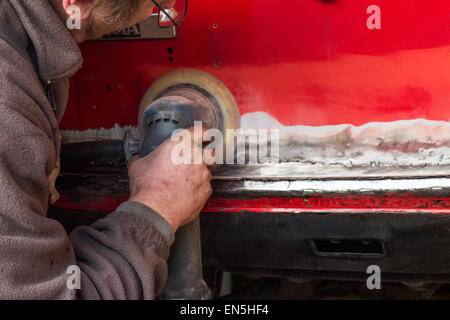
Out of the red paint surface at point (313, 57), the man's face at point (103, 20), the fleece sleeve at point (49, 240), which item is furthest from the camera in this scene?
the red paint surface at point (313, 57)

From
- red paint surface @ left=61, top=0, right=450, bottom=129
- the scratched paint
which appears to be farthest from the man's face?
the scratched paint

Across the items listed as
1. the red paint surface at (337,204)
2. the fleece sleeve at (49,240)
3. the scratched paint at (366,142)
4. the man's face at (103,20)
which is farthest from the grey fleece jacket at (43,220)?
the scratched paint at (366,142)

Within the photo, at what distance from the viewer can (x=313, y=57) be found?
4.79ft

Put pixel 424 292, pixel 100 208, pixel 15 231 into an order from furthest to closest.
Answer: pixel 424 292, pixel 100 208, pixel 15 231

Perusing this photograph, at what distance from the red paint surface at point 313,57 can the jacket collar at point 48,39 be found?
452mm

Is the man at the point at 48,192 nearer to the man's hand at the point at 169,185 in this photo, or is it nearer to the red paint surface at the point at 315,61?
the man's hand at the point at 169,185

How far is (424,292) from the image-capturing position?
7.82 ft

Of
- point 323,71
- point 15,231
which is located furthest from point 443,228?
point 15,231

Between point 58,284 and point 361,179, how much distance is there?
0.89 m

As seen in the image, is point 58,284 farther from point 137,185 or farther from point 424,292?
point 424,292

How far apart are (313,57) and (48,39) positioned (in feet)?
2.44

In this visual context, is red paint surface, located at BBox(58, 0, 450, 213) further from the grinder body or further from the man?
the man

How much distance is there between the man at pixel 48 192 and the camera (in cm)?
97

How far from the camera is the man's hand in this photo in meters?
1.29
